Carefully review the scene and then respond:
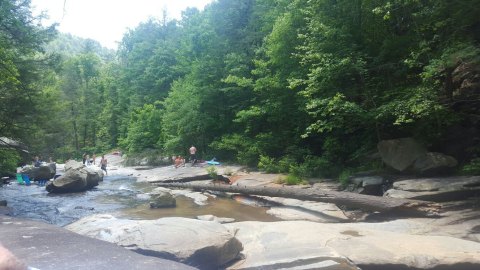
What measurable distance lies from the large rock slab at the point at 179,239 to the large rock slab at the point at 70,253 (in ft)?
0.86

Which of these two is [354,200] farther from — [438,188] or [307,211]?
[438,188]

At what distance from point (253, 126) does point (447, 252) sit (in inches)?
687

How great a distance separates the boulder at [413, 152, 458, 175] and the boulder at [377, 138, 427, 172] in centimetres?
29

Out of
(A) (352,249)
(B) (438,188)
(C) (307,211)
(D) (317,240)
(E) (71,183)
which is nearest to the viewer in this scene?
(A) (352,249)

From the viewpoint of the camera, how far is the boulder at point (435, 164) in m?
11.5

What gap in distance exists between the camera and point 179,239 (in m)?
6.55

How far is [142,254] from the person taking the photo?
247 inches

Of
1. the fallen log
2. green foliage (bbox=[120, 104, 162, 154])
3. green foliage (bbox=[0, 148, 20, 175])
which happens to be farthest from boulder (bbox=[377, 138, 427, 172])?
green foliage (bbox=[120, 104, 162, 154])

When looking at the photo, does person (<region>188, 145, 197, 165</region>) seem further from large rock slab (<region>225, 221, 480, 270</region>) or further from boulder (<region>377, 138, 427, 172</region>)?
large rock slab (<region>225, 221, 480, 270</region>)

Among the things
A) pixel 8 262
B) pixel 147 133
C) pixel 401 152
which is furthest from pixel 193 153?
pixel 8 262

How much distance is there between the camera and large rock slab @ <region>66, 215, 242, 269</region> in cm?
618

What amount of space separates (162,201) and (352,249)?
8203 millimetres

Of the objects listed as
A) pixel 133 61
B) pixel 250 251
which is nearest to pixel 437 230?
pixel 250 251

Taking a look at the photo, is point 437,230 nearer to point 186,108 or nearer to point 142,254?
point 142,254
